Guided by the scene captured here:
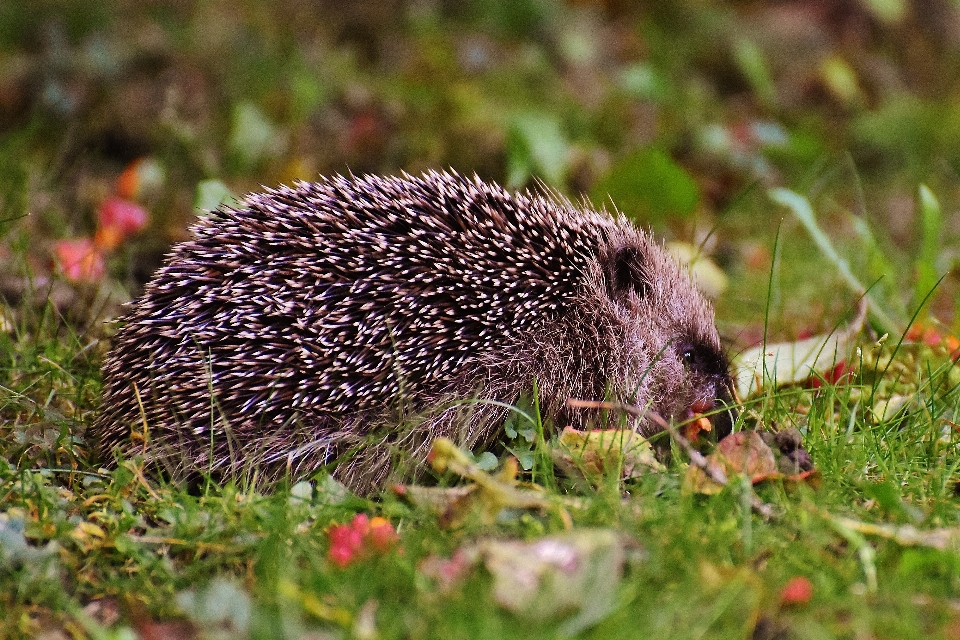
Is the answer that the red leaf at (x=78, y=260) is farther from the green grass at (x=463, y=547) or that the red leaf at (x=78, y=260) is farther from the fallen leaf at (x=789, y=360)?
the fallen leaf at (x=789, y=360)

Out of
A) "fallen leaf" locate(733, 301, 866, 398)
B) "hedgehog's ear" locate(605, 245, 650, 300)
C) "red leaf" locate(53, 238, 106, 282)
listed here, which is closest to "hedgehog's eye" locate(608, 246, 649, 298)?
"hedgehog's ear" locate(605, 245, 650, 300)

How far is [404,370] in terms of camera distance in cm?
451

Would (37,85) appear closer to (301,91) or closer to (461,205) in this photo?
(301,91)

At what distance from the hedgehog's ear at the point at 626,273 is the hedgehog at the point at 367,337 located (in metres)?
0.01

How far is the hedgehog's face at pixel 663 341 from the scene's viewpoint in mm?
5125

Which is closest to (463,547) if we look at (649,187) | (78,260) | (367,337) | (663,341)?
(367,337)

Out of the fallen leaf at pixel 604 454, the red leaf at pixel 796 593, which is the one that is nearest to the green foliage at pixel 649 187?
the fallen leaf at pixel 604 454

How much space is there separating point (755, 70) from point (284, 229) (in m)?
7.64

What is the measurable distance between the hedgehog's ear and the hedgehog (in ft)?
0.04

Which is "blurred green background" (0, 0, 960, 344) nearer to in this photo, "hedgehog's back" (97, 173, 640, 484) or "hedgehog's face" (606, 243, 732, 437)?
"hedgehog's face" (606, 243, 732, 437)

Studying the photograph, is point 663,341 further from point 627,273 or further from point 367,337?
point 367,337

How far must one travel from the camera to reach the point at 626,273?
205 inches

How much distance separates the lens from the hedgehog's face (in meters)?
5.12

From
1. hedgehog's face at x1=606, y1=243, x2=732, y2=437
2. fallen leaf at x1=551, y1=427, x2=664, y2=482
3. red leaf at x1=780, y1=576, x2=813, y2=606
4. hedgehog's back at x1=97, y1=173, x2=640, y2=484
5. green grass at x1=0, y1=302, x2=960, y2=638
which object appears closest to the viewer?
green grass at x1=0, y1=302, x2=960, y2=638
